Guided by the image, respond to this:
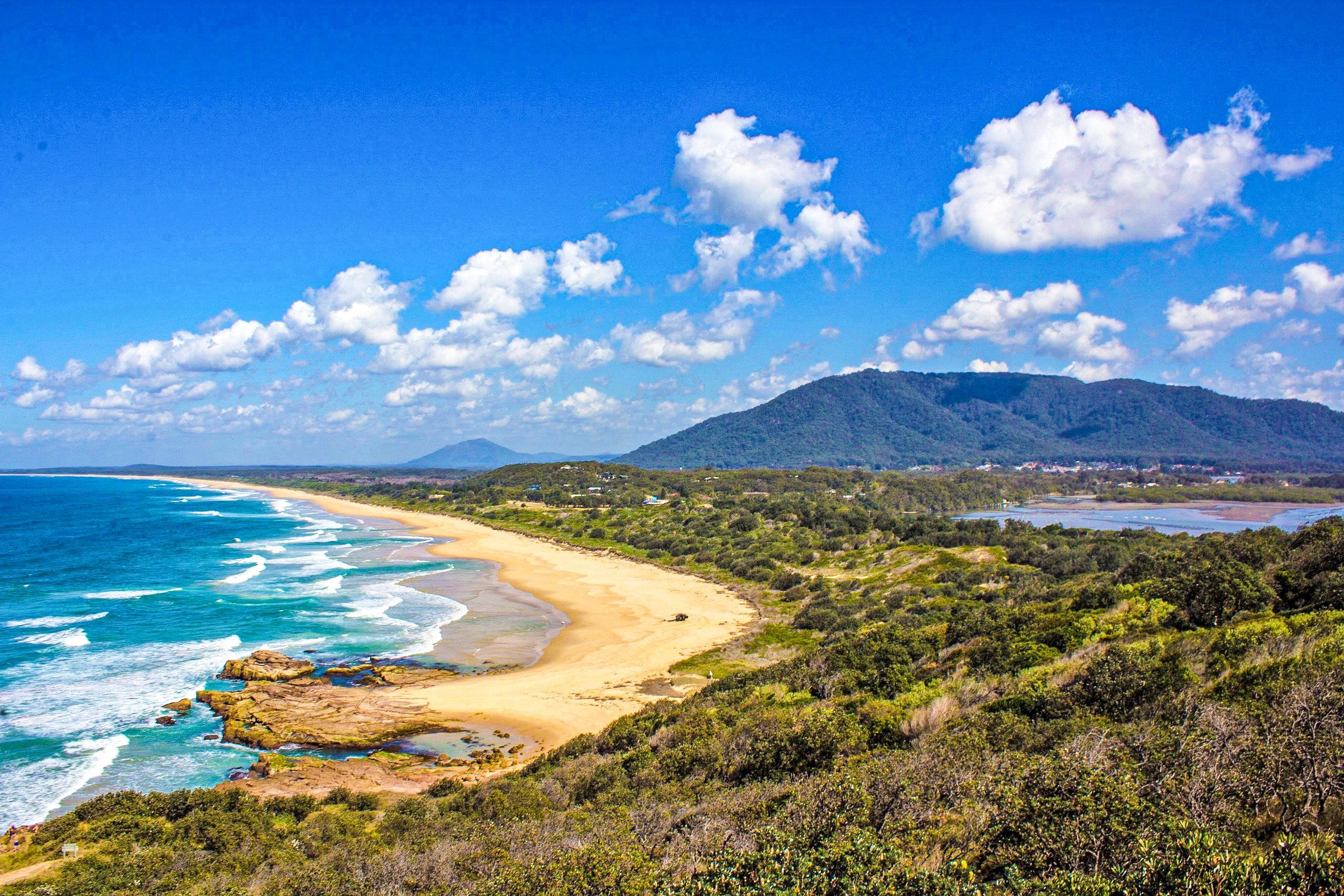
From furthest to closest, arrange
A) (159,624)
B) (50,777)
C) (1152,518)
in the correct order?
(1152,518), (159,624), (50,777)

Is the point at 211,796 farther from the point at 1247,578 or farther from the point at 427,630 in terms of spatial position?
the point at 1247,578

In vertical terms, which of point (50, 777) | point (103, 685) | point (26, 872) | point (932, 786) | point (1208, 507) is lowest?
point (50, 777)

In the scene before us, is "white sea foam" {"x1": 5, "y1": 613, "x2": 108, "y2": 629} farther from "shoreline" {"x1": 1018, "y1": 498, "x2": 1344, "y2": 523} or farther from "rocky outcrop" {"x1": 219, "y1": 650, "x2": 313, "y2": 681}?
"shoreline" {"x1": 1018, "y1": 498, "x2": 1344, "y2": 523}

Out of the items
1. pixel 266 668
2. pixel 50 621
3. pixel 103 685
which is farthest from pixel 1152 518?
pixel 50 621

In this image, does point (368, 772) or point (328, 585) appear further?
point (328, 585)

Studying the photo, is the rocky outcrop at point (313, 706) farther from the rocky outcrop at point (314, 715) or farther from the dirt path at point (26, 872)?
the dirt path at point (26, 872)

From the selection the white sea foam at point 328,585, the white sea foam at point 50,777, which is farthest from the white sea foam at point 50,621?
the white sea foam at point 50,777

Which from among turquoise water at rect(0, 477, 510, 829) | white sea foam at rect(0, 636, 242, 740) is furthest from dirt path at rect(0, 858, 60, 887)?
white sea foam at rect(0, 636, 242, 740)

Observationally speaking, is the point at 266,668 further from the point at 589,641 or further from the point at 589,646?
the point at 589,641
